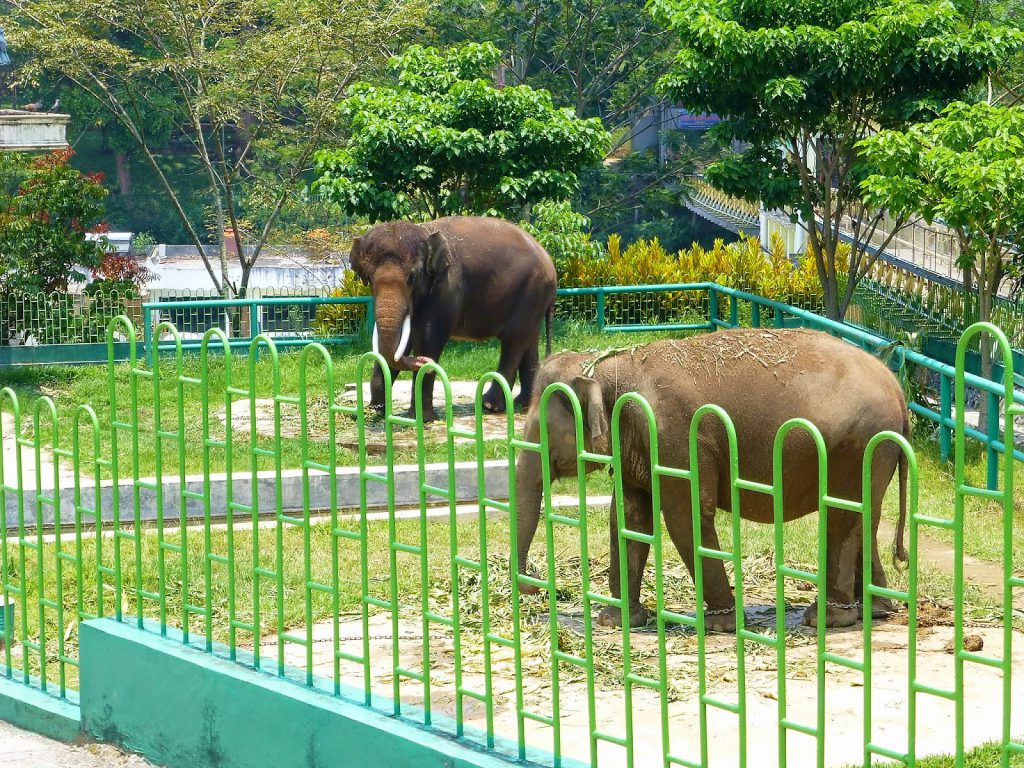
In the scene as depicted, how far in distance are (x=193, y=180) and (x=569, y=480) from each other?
35363 millimetres

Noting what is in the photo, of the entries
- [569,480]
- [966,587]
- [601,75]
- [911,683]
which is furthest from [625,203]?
[911,683]

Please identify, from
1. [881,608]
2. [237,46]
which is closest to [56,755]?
[881,608]

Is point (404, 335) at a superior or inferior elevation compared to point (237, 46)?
inferior

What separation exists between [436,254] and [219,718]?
7.20 meters

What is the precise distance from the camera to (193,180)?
4506cm

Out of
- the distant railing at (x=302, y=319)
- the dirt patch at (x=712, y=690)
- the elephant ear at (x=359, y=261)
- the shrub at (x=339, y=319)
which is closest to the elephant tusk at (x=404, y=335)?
the elephant ear at (x=359, y=261)

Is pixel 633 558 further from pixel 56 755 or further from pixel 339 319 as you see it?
pixel 339 319

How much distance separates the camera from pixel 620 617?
328 inches

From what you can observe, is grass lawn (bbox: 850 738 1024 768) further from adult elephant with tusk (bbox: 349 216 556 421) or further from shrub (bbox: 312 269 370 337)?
shrub (bbox: 312 269 370 337)

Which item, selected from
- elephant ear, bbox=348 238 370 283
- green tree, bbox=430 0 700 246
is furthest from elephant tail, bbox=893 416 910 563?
green tree, bbox=430 0 700 246

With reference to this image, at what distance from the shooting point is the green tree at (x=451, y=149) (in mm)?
16844

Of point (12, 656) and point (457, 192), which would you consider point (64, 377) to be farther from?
point (12, 656)

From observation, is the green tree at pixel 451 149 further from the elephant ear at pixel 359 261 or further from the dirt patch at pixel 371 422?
the elephant ear at pixel 359 261

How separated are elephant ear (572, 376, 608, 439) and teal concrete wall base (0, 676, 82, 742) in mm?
2616
